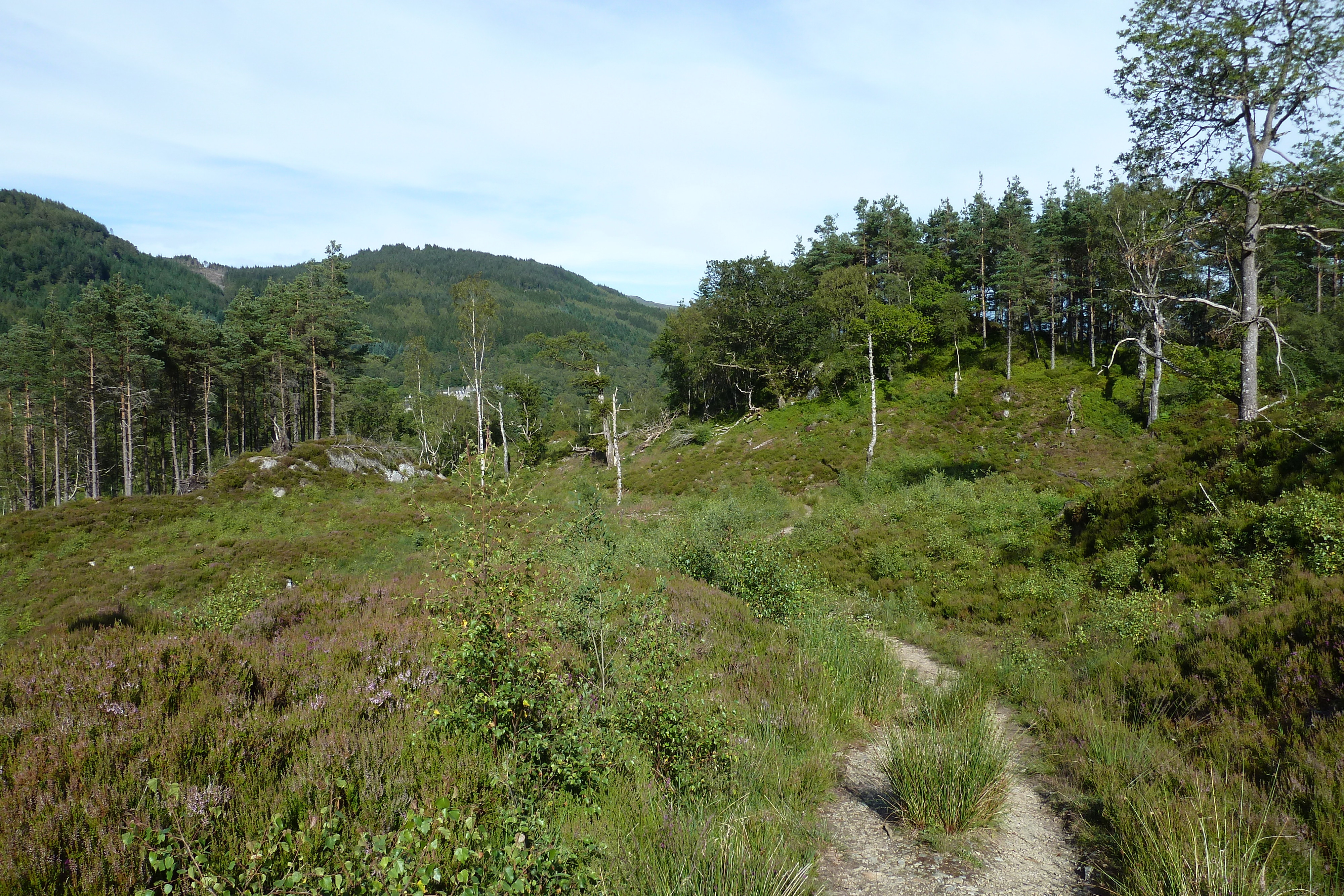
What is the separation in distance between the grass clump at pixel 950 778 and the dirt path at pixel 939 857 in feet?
0.47

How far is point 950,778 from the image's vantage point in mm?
4254

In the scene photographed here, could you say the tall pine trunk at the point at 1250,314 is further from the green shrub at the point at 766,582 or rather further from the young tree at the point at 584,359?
the young tree at the point at 584,359

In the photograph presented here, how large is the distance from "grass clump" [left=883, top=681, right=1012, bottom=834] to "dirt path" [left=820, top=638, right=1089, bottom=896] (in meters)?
0.14

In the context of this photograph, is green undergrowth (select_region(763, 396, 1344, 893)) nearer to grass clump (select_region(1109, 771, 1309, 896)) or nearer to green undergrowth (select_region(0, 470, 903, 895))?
grass clump (select_region(1109, 771, 1309, 896))

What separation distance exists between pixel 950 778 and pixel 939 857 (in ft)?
1.75

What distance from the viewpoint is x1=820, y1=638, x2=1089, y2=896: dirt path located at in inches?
144

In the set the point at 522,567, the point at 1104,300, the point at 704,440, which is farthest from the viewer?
the point at 704,440

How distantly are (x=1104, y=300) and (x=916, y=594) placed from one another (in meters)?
35.7

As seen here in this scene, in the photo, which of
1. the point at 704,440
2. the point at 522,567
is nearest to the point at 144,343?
the point at 704,440

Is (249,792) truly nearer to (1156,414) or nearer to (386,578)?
(386,578)

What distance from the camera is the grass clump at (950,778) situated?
13.7 ft

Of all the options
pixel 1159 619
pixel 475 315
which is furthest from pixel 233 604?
pixel 475 315

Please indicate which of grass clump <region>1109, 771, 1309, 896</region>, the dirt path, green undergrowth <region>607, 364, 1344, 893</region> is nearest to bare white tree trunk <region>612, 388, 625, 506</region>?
green undergrowth <region>607, 364, 1344, 893</region>

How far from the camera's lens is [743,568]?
35.3 ft
